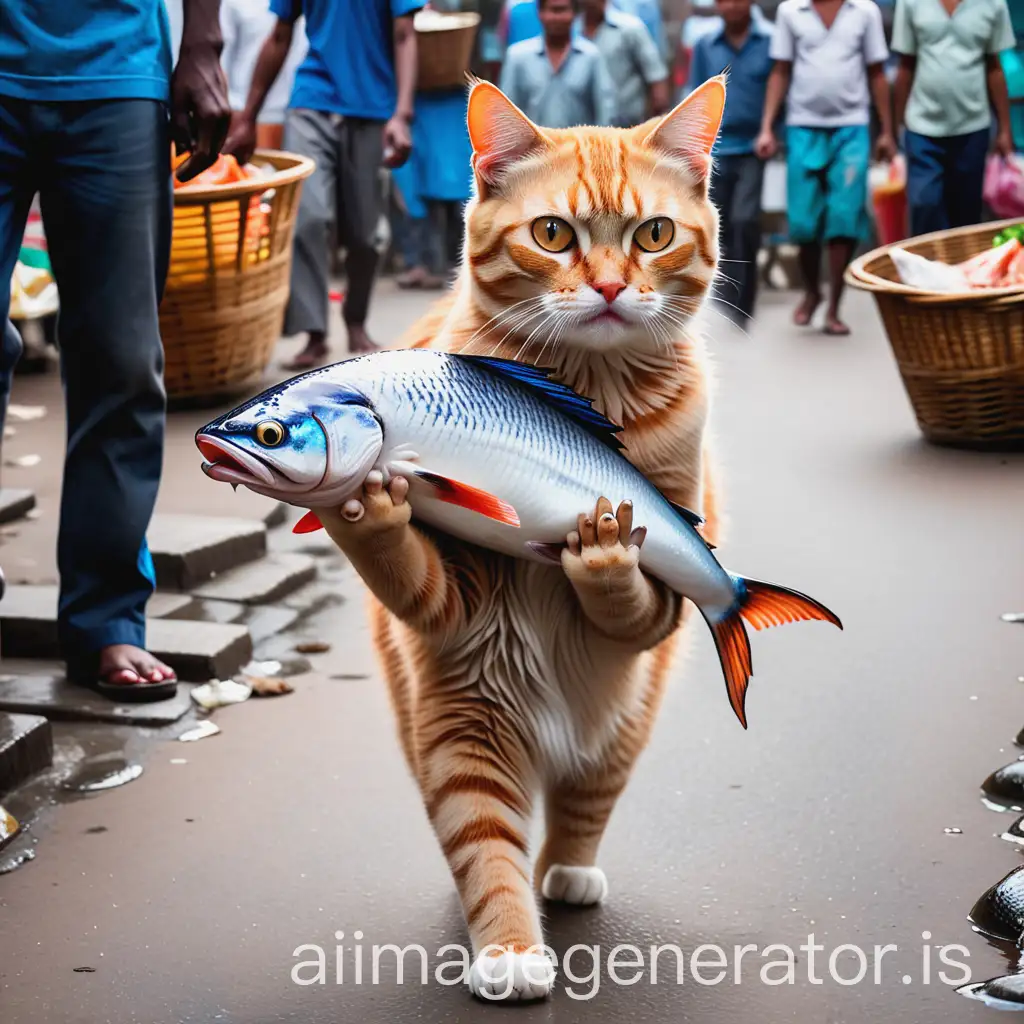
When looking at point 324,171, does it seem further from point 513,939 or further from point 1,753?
point 513,939

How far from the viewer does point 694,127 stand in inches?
87.3

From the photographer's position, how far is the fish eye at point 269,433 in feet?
6.13

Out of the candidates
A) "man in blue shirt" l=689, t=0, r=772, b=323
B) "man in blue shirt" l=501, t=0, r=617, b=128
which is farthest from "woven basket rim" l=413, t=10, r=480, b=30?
"man in blue shirt" l=689, t=0, r=772, b=323

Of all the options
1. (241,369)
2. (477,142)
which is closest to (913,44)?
(241,369)

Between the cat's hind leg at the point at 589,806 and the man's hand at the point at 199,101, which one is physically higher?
the man's hand at the point at 199,101

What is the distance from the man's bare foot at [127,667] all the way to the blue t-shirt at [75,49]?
130 cm

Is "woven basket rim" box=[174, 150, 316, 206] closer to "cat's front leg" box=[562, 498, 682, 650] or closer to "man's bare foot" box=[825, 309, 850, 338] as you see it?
"man's bare foot" box=[825, 309, 850, 338]

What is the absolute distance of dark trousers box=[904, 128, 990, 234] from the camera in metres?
8.02

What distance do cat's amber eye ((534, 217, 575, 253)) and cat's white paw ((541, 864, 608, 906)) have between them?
3.79 ft

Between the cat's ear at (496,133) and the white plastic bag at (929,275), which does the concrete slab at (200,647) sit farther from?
the white plastic bag at (929,275)

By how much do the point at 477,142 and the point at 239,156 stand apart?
2.50 m

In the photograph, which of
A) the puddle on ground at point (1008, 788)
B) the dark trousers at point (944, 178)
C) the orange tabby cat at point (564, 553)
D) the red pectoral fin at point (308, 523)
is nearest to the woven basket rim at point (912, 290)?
the dark trousers at point (944, 178)

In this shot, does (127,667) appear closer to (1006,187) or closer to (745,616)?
(745,616)

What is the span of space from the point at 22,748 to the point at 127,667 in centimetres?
44
